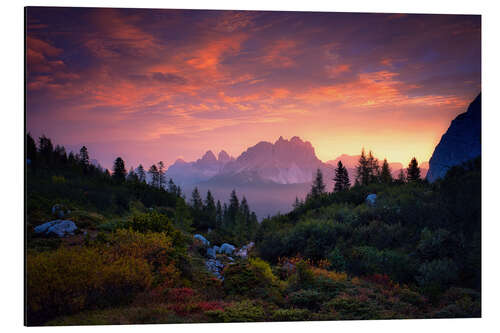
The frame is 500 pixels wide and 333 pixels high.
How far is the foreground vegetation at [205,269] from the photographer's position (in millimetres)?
6266

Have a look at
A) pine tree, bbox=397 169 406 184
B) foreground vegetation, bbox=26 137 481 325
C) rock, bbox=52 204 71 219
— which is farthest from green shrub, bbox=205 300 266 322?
pine tree, bbox=397 169 406 184

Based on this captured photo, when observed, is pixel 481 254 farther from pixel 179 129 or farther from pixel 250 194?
pixel 179 129

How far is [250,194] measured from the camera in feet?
40.2

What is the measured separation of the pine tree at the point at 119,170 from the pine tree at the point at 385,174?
874cm

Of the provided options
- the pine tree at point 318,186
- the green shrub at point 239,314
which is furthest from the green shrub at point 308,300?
the pine tree at point 318,186

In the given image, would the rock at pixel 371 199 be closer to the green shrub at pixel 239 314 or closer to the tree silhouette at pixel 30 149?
the green shrub at pixel 239 314

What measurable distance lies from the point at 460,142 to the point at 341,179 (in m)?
5.35

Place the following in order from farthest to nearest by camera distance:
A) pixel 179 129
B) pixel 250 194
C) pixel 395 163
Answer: pixel 250 194 < pixel 395 163 < pixel 179 129

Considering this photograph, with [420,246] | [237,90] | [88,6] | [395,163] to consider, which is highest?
[88,6]

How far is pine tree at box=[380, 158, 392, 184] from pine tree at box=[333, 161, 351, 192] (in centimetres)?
139

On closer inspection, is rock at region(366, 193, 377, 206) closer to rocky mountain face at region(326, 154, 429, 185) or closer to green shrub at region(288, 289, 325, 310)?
rocky mountain face at region(326, 154, 429, 185)

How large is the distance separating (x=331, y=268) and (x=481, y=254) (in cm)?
382

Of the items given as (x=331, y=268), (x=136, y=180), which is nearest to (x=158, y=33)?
(x=136, y=180)

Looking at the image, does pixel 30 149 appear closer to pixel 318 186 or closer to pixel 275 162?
pixel 275 162
